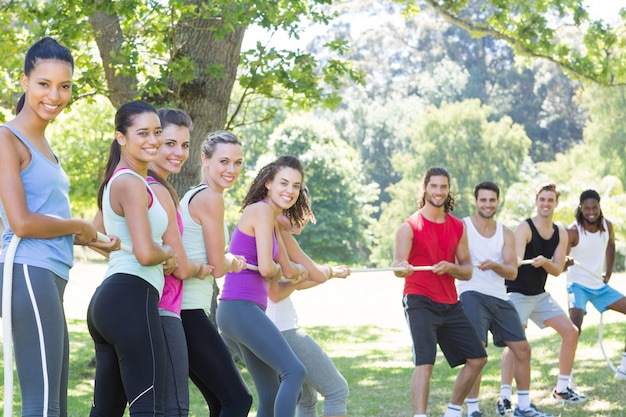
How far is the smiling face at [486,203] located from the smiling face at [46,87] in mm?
4722

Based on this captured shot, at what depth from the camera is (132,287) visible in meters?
4.07

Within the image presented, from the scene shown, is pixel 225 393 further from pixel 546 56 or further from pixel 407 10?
pixel 407 10

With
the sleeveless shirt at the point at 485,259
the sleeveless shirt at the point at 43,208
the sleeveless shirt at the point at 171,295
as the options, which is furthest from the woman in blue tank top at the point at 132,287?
the sleeveless shirt at the point at 485,259

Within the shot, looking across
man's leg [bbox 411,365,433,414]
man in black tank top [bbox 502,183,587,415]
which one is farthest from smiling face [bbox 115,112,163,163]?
man in black tank top [bbox 502,183,587,415]

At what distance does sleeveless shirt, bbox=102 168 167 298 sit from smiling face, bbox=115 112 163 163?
5.0 inches

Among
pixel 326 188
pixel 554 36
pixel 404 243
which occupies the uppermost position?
pixel 326 188

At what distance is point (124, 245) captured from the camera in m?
4.12

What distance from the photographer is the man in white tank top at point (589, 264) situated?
9281 mm

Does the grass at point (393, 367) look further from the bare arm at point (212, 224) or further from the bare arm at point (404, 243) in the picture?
the bare arm at point (212, 224)

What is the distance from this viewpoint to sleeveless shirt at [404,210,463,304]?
22.6ft

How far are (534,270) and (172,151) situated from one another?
178 inches

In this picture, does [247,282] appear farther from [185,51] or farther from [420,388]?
[185,51]

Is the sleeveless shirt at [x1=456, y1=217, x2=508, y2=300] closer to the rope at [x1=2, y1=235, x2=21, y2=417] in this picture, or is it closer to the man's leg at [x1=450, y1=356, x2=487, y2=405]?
the man's leg at [x1=450, y1=356, x2=487, y2=405]

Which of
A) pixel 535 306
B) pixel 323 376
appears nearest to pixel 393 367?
pixel 535 306
